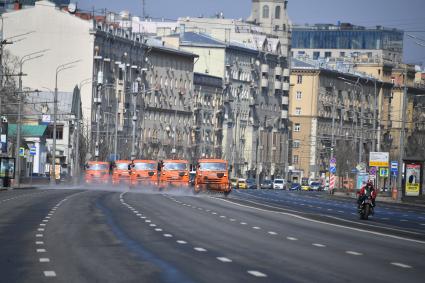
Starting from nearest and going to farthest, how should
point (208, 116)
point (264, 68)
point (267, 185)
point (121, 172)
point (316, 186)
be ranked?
point (121, 172) → point (267, 185) → point (316, 186) → point (208, 116) → point (264, 68)

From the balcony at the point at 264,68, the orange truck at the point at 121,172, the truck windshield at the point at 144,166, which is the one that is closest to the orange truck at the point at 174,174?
the truck windshield at the point at 144,166

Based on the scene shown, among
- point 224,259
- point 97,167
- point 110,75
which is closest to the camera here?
point 224,259

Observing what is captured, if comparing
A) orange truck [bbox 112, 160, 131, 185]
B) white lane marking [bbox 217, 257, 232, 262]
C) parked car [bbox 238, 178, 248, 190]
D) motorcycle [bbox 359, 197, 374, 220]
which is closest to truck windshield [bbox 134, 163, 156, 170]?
orange truck [bbox 112, 160, 131, 185]

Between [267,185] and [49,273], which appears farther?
[267,185]

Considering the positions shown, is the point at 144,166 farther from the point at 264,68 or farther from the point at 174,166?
the point at 264,68

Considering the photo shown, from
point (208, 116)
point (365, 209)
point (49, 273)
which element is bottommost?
point (49, 273)

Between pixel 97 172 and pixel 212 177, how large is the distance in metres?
24.7

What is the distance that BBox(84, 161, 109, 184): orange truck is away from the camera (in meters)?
103

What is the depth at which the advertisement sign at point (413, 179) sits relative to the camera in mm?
81125

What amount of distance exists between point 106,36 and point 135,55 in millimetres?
11915

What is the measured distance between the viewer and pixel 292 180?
19912cm

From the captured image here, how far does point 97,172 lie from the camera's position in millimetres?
103688

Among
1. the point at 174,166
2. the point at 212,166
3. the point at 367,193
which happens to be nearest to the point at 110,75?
the point at 174,166

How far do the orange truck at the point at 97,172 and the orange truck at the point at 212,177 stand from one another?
73.3 feet
